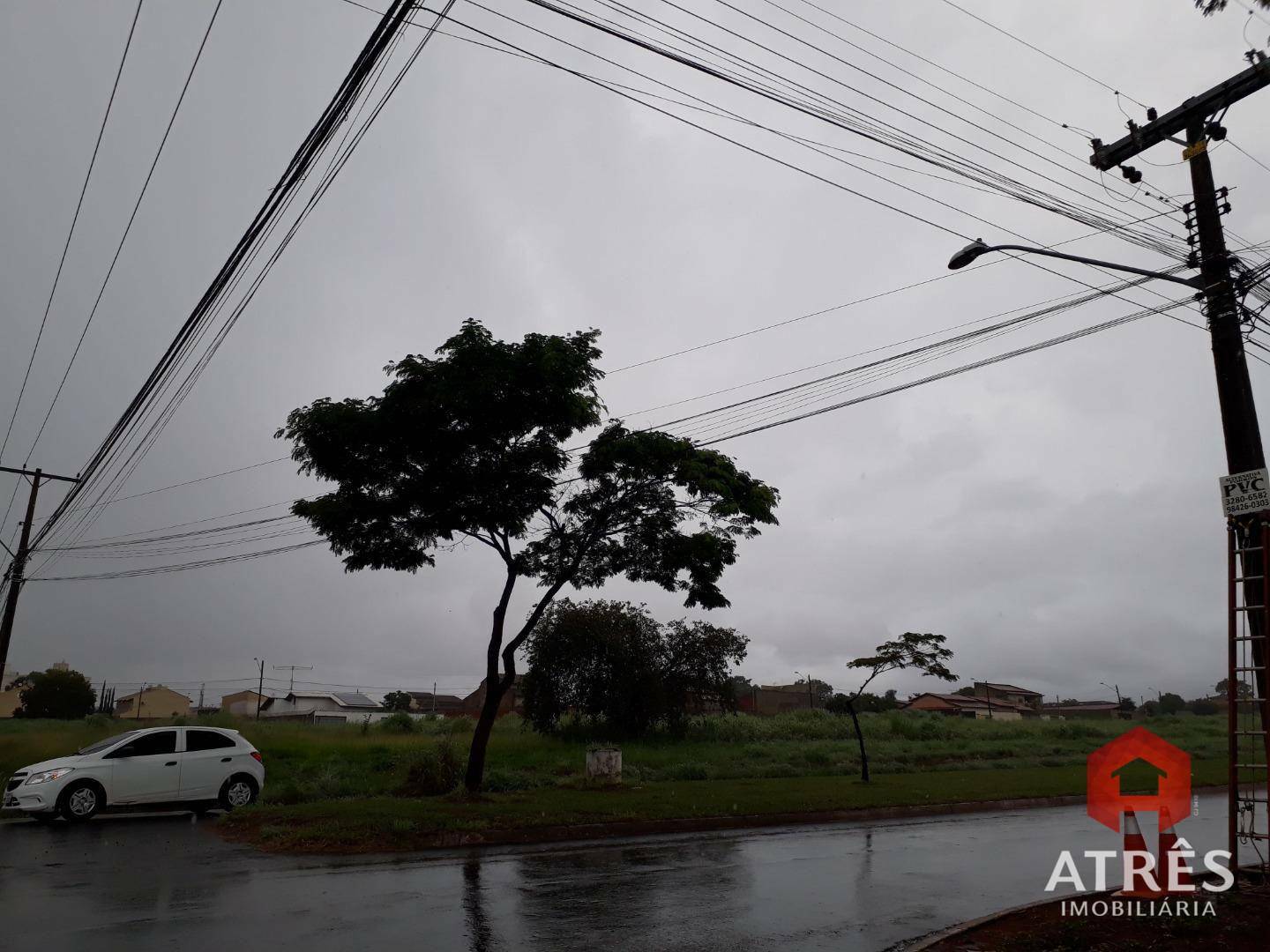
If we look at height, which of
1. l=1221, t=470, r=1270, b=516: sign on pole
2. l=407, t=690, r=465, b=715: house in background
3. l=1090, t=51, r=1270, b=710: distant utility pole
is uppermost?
l=1090, t=51, r=1270, b=710: distant utility pole

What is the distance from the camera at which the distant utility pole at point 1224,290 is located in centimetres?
927

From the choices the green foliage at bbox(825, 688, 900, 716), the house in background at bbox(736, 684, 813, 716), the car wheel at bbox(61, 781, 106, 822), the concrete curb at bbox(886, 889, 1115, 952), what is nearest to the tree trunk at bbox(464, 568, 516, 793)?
the car wheel at bbox(61, 781, 106, 822)

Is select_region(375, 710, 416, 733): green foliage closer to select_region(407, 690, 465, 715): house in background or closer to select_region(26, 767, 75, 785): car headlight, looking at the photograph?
select_region(26, 767, 75, 785): car headlight

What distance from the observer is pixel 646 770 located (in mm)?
24562

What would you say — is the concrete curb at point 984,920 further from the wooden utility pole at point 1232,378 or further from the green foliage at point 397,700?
→ the green foliage at point 397,700

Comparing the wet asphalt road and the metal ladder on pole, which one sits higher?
the metal ladder on pole

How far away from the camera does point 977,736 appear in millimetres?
38375

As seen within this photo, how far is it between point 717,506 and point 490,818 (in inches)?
271

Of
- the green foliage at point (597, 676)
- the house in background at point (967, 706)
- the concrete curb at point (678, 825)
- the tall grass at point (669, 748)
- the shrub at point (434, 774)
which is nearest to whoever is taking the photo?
the concrete curb at point (678, 825)

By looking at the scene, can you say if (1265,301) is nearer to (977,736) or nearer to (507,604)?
(507,604)

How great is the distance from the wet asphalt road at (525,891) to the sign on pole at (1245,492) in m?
4.56

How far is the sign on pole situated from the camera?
909 cm

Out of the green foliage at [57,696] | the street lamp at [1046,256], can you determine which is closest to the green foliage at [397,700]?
the green foliage at [57,696]

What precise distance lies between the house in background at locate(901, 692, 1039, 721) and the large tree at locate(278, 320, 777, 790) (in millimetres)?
49955
